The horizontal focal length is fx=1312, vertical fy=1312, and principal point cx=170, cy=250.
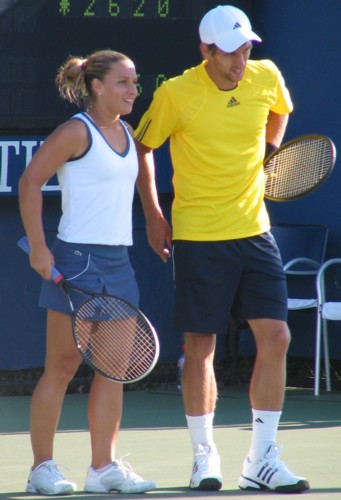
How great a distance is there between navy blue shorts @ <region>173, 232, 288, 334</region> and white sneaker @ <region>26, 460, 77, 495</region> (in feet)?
2.30

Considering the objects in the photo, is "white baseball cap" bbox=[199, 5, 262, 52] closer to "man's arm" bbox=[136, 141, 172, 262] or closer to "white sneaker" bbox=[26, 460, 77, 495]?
"man's arm" bbox=[136, 141, 172, 262]

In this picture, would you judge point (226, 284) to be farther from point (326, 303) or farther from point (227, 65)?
point (326, 303)

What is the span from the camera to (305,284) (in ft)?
25.9

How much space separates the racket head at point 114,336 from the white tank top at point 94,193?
0.79 feet

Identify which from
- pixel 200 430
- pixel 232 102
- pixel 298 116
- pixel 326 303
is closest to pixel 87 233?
pixel 232 102

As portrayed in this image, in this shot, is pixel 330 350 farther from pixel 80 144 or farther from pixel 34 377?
pixel 80 144

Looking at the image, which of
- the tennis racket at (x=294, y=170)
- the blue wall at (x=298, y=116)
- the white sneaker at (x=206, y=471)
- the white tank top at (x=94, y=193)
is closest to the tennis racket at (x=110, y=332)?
the white tank top at (x=94, y=193)

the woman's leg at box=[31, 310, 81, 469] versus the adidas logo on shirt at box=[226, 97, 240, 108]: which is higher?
the adidas logo on shirt at box=[226, 97, 240, 108]

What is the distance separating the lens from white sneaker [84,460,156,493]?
183 inches

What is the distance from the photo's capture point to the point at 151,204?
192 inches

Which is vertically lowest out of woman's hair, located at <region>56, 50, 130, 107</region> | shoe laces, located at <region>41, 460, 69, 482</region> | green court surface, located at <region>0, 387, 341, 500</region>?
green court surface, located at <region>0, 387, 341, 500</region>

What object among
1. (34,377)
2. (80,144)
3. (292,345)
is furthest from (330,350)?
(80,144)

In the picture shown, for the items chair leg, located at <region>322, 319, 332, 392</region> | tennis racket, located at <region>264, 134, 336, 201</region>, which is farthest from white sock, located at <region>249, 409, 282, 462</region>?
chair leg, located at <region>322, 319, 332, 392</region>

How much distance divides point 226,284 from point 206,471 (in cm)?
68
